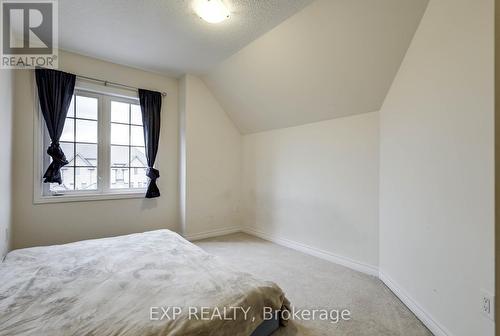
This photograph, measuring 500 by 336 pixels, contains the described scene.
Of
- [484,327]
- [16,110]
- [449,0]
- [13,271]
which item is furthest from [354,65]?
[16,110]

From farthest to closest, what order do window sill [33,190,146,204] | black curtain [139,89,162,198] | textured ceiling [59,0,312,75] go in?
black curtain [139,89,162,198] < window sill [33,190,146,204] < textured ceiling [59,0,312,75]

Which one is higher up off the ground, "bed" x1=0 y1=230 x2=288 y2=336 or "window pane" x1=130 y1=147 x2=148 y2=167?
"window pane" x1=130 y1=147 x2=148 y2=167

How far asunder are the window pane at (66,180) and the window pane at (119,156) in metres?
0.49

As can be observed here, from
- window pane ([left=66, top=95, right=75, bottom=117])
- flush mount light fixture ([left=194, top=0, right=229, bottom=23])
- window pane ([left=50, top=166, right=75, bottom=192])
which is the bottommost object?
window pane ([left=50, top=166, right=75, bottom=192])

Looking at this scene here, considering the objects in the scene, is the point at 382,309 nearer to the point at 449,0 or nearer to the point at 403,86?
the point at 403,86

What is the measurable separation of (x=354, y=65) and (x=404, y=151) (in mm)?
994

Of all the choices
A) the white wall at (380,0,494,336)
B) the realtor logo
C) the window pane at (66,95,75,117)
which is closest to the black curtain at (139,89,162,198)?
the window pane at (66,95,75,117)

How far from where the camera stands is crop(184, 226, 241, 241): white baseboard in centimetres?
374

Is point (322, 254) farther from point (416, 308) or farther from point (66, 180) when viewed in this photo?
point (66, 180)

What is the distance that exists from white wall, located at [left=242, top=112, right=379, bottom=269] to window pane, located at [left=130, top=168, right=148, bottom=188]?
175cm

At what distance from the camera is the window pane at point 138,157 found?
3502 mm

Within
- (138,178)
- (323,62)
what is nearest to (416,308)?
(323,62)

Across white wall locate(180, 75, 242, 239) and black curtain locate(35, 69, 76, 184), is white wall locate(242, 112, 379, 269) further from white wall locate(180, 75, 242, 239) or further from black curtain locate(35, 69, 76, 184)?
black curtain locate(35, 69, 76, 184)

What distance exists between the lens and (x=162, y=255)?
194 centimetres
